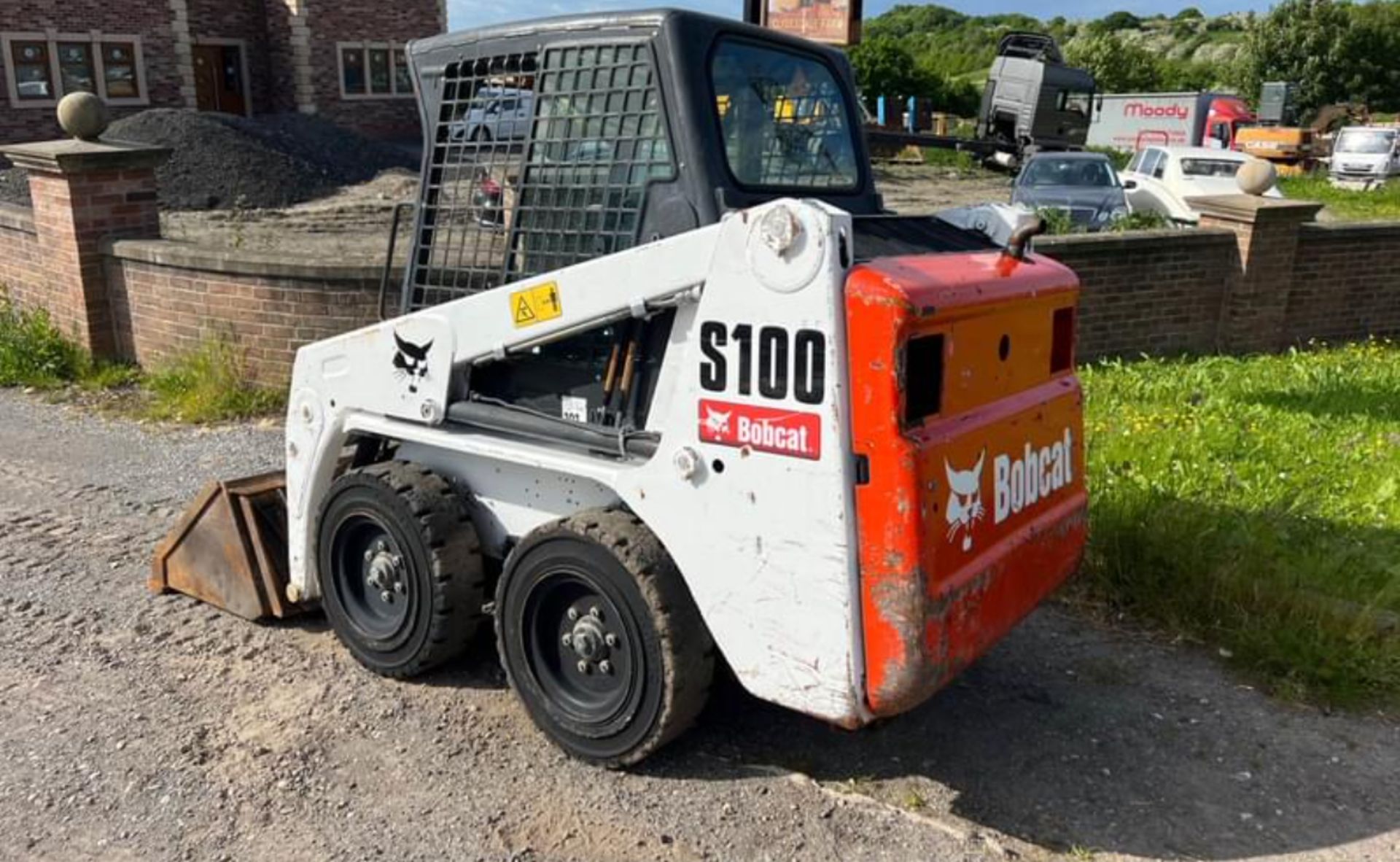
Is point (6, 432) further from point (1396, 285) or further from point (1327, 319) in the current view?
point (1396, 285)

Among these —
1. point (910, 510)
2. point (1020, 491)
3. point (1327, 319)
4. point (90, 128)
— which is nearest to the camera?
point (910, 510)

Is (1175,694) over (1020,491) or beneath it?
beneath

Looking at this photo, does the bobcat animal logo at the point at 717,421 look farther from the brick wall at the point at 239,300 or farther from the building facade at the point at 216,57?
the building facade at the point at 216,57

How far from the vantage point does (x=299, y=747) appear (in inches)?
153

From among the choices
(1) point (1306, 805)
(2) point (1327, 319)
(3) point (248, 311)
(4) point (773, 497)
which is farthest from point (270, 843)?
(2) point (1327, 319)

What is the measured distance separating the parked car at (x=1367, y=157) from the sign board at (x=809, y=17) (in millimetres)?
29090

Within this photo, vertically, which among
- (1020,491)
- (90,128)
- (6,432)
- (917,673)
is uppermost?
(90,128)

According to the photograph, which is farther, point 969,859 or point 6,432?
point 6,432

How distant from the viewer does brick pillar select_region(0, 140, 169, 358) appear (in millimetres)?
8898

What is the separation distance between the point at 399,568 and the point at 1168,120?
43.9 meters

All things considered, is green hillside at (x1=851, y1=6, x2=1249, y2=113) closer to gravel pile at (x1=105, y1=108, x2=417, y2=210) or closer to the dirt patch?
the dirt patch

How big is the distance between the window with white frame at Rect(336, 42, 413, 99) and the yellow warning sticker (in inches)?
1307

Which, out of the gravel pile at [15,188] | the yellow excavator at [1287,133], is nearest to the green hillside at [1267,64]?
the yellow excavator at [1287,133]

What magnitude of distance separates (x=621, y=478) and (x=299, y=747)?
4.90 feet
